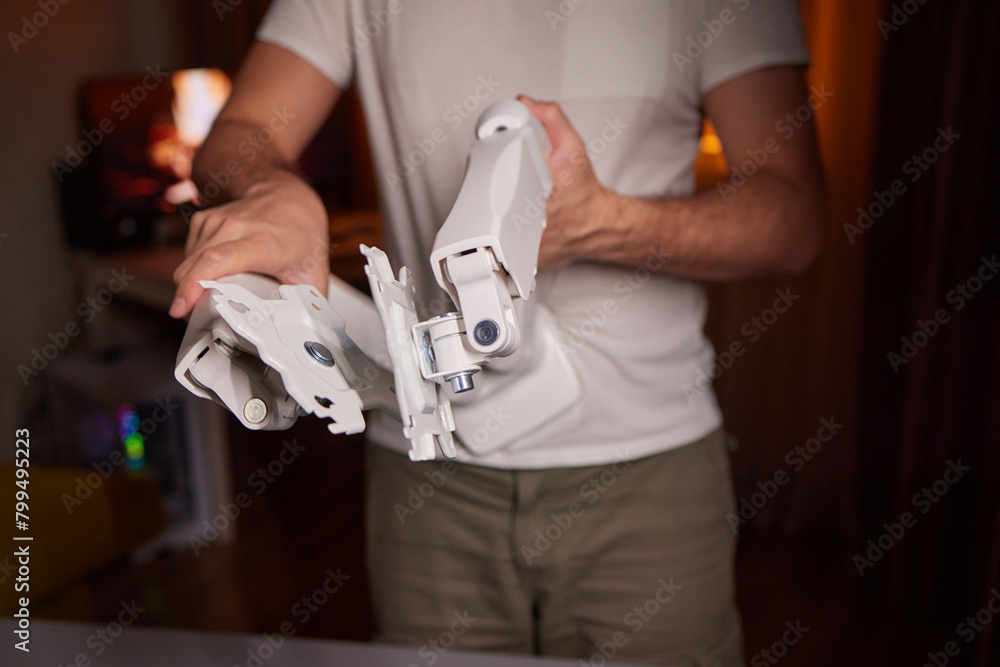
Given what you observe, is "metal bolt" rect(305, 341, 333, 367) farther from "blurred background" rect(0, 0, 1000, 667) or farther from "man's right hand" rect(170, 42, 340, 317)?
"blurred background" rect(0, 0, 1000, 667)

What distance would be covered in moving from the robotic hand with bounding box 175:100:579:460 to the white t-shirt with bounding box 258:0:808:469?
0.28m

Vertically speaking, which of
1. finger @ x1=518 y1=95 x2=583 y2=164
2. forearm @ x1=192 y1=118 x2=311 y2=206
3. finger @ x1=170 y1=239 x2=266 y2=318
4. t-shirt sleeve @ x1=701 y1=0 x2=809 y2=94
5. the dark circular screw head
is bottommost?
the dark circular screw head

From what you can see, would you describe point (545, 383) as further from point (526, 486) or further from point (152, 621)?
point (152, 621)

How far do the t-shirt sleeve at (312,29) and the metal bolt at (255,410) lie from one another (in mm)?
519

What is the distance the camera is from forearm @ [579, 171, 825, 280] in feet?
2.52

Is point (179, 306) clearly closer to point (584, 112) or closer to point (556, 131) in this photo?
point (556, 131)

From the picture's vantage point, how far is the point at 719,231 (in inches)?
32.4

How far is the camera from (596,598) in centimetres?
94

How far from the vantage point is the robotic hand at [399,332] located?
52cm

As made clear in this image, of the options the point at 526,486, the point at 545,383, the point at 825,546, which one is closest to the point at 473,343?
the point at 545,383

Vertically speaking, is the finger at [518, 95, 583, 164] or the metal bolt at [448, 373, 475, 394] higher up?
the finger at [518, 95, 583, 164]

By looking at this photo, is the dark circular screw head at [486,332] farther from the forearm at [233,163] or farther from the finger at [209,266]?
the forearm at [233,163]

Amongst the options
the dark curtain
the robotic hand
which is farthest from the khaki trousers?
the dark curtain

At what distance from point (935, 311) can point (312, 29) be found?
1624 millimetres
